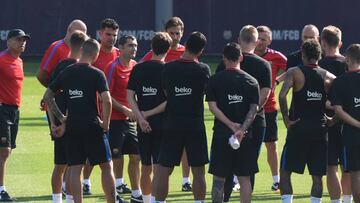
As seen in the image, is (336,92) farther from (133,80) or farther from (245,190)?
(133,80)

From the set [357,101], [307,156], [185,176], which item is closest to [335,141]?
[307,156]

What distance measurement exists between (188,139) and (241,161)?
79 cm

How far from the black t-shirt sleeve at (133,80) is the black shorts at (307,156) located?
204cm

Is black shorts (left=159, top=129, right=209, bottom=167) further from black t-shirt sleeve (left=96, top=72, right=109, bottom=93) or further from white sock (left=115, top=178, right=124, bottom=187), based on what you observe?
white sock (left=115, top=178, right=124, bottom=187)

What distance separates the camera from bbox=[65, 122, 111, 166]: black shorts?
12.5 meters

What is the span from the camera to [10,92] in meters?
15.0

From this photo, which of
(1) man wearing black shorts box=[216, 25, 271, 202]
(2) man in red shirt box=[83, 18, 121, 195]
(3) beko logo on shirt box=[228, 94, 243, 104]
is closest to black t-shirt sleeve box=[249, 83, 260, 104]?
(3) beko logo on shirt box=[228, 94, 243, 104]

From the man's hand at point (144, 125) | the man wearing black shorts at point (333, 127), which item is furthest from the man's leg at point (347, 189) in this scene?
the man's hand at point (144, 125)

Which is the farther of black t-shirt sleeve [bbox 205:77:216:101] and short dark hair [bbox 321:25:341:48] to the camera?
short dark hair [bbox 321:25:341:48]

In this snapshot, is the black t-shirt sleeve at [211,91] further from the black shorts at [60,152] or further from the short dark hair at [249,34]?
the black shorts at [60,152]

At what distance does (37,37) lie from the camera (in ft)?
118

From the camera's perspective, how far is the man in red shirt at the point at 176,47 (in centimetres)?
1460

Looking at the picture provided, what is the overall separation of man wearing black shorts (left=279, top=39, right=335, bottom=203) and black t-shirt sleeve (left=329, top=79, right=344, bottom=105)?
163 millimetres

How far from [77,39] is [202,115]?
5.88 ft
